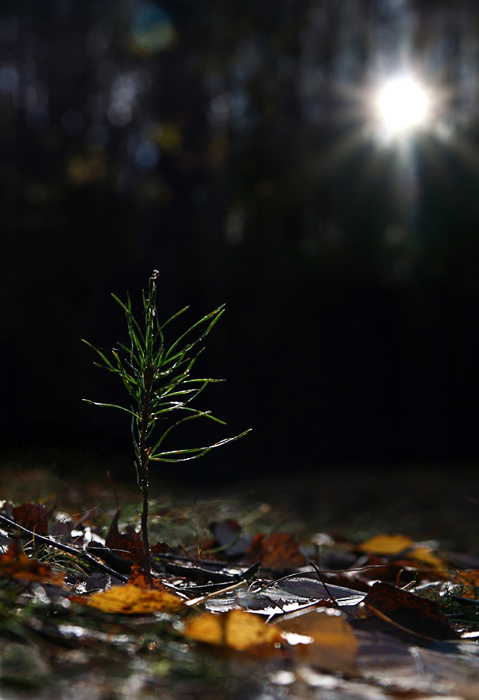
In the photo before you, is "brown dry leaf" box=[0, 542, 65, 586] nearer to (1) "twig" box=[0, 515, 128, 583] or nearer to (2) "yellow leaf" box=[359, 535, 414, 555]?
(1) "twig" box=[0, 515, 128, 583]

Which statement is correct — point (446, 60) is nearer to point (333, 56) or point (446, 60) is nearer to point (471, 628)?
point (333, 56)

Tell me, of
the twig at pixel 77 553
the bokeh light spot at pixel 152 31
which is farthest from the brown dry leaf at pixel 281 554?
the bokeh light spot at pixel 152 31

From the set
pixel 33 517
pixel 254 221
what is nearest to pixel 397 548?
pixel 33 517

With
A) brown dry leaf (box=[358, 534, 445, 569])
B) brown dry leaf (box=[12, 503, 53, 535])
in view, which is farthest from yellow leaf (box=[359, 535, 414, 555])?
brown dry leaf (box=[12, 503, 53, 535])

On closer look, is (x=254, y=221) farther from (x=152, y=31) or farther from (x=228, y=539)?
(x=228, y=539)

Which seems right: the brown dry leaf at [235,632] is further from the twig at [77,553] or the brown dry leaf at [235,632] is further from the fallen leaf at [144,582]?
the twig at [77,553]

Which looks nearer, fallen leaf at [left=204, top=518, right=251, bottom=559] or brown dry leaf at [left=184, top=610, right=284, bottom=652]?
brown dry leaf at [left=184, top=610, right=284, bottom=652]
